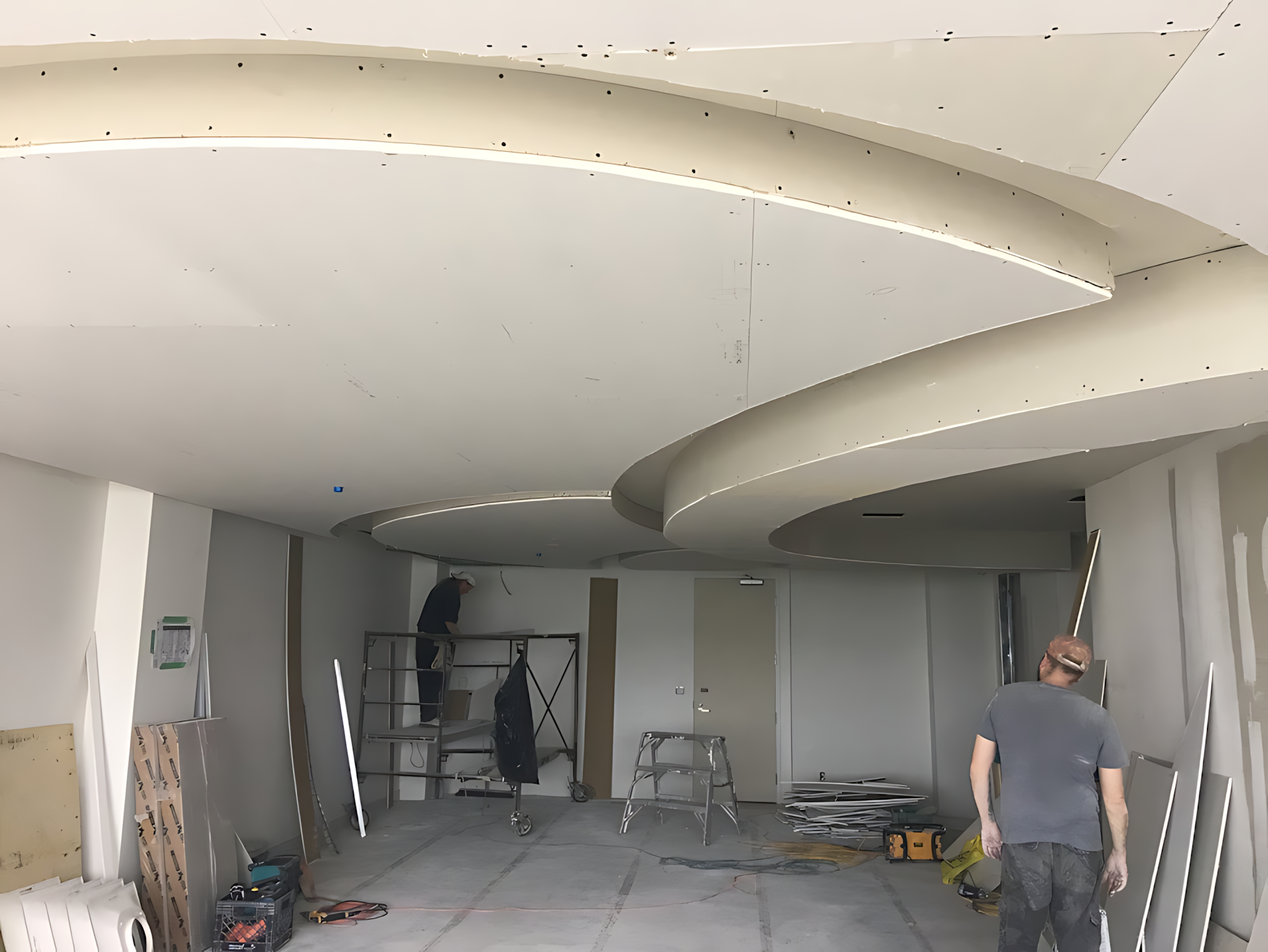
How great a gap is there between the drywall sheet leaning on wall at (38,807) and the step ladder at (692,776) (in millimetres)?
3904

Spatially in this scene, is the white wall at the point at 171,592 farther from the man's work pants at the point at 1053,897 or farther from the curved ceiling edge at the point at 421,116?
the man's work pants at the point at 1053,897

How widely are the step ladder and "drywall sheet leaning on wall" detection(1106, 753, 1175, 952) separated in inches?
132

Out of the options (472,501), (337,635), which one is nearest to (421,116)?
(472,501)

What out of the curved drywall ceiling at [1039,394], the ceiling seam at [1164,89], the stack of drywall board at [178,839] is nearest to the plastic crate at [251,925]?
the stack of drywall board at [178,839]

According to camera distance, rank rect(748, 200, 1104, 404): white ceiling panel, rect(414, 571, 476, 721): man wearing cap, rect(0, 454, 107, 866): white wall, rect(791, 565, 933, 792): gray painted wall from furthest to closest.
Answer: rect(791, 565, 933, 792): gray painted wall < rect(414, 571, 476, 721): man wearing cap < rect(0, 454, 107, 866): white wall < rect(748, 200, 1104, 404): white ceiling panel

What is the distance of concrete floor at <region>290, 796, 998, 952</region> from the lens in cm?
431

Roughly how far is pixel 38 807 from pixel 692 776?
5.64 m

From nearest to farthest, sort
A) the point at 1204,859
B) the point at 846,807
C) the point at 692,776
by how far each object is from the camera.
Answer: the point at 1204,859 → the point at 846,807 → the point at 692,776

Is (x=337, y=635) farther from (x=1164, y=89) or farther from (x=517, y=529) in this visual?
(x=1164, y=89)

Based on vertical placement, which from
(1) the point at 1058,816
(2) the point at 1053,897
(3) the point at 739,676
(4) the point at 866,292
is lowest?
(2) the point at 1053,897

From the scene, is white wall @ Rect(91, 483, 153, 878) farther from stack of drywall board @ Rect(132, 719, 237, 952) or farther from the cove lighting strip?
the cove lighting strip

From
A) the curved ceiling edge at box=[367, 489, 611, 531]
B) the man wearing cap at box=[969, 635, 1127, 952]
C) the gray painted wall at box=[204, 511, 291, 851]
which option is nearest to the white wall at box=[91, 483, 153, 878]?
the gray painted wall at box=[204, 511, 291, 851]

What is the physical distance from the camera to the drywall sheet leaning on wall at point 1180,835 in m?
3.24

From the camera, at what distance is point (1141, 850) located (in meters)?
3.56
